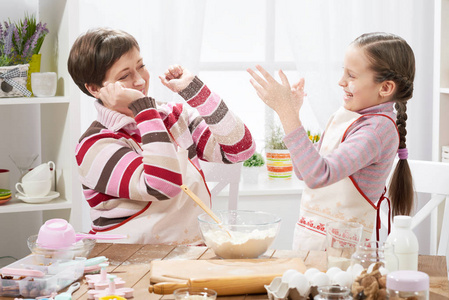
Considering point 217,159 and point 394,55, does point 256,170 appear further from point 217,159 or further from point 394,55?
point 394,55

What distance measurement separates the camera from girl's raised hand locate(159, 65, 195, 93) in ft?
6.61

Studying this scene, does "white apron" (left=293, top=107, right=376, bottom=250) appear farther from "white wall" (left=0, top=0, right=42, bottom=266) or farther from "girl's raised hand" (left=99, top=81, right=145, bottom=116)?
"white wall" (left=0, top=0, right=42, bottom=266)

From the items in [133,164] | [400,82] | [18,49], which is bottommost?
[133,164]

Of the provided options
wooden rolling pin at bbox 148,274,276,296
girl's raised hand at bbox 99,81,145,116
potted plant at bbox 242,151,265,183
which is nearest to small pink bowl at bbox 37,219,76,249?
wooden rolling pin at bbox 148,274,276,296

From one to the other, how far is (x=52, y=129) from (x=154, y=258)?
1.29 metres

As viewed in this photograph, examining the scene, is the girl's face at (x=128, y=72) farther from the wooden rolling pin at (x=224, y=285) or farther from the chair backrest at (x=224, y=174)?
the wooden rolling pin at (x=224, y=285)

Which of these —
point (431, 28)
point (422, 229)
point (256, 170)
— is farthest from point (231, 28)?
→ point (422, 229)

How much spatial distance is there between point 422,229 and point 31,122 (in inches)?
78.5

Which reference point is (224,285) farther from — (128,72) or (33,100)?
(33,100)

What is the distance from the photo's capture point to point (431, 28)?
3.30m

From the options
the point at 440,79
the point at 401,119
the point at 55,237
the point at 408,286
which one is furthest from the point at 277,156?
the point at 408,286

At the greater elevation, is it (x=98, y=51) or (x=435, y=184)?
(x=98, y=51)

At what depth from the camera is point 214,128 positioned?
2.03 meters

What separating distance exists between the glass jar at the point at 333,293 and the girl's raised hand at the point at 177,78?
945 millimetres
